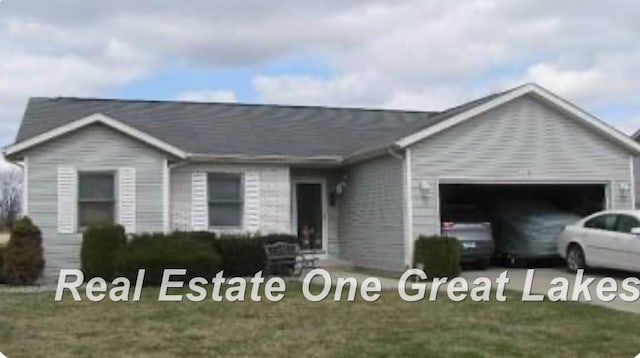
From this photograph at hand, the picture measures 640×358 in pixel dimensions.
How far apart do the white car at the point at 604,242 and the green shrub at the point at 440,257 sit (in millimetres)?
2942

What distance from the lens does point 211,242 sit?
2062 cm

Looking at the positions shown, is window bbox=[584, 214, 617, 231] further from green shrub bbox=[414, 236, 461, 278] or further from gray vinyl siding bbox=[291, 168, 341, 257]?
gray vinyl siding bbox=[291, 168, 341, 257]

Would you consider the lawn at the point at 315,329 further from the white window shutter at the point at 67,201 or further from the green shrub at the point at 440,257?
the white window shutter at the point at 67,201

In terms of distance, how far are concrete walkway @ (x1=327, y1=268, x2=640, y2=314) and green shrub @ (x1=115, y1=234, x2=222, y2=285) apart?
2.75 meters

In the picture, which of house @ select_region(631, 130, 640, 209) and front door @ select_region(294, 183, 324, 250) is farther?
house @ select_region(631, 130, 640, 209)

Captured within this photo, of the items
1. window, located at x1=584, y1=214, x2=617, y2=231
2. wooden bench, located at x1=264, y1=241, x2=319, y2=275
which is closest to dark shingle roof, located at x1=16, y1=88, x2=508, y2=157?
wooden bench, located at x1=264, y1=241, x2=319, y2=275

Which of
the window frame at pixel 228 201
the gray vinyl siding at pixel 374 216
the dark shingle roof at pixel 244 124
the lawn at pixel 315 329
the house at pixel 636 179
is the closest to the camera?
the lawn at pixel 315 329

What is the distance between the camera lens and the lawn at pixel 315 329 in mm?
10461

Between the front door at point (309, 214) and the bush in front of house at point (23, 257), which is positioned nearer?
the bush in front of house at point (23, 257)

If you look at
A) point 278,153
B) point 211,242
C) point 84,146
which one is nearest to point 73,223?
point 84,146

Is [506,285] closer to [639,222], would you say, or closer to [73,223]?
[639,222]

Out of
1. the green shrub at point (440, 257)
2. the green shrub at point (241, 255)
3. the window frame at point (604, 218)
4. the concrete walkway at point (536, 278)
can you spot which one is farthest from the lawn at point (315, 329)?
the green shrub at point (241, 255)

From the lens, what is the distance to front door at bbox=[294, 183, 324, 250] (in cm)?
2400

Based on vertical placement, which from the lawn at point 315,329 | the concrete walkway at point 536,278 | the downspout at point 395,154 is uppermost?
the downspout at point 395,154
